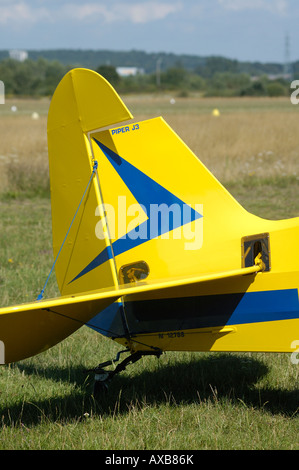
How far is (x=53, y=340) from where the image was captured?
378 centimetres

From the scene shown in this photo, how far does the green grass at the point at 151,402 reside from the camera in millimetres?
3875

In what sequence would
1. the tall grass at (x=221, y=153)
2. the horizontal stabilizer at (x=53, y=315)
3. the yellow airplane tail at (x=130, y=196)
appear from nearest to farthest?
the horizontal stabilizer at (x=53, y=315) → the yellow airplane tail at (x=130, y=196) → the tall grass at (x=221, y=153)

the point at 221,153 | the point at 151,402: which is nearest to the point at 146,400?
the point at 151,402

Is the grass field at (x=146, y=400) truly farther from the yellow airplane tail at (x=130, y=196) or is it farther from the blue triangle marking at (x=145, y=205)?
the blue triangle marking at (x=145, y=205)

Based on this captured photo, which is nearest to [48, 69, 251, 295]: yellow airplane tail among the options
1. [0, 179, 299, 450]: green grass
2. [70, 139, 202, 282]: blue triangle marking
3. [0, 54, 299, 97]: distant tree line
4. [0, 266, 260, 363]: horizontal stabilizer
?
[70, 139, 202, 282]: blue triangle marking

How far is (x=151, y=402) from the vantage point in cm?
450

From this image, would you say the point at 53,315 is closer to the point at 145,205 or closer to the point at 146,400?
the point at 145,205

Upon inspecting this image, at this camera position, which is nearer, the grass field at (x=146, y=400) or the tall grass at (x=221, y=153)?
the grass field at (x=146, y=400)

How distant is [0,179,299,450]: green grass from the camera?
3.88m

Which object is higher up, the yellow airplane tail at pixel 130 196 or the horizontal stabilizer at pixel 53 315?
the yellow airplane tail at pixel 130 196

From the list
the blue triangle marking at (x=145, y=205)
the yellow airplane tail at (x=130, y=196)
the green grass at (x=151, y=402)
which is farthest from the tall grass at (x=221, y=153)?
the blue triangle marking at (x=145, y=205)

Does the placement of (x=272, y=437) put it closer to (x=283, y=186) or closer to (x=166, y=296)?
(x=166, y=296)

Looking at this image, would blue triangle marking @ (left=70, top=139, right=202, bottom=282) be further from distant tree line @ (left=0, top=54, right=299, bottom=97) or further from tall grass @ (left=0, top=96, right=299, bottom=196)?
distant tree line @ (left=0, top=54, right=299, bottom=97)
